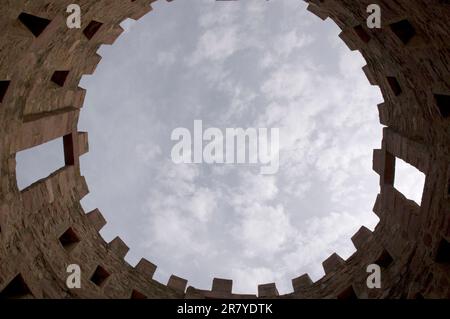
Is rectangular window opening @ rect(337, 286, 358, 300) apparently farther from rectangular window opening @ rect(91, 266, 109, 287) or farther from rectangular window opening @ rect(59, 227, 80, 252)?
rectangular window opening @ rect(59, 227, 80, 252)

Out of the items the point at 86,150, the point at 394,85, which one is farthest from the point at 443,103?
the point at 86,150

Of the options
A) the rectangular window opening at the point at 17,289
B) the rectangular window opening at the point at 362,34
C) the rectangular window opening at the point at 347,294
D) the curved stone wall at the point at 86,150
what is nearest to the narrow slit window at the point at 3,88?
the curved stone wall at the point at 86,150

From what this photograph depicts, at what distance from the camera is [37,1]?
7.88 metres

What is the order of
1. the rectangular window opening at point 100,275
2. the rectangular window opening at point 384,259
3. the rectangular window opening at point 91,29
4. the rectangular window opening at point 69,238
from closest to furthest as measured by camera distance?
1. the rectangular window opening at point 384,259
2. the rectangular window opening at point 91,29
3. the rectangular window opening at point 69,238
4. the rectangular window opening at point 100,275

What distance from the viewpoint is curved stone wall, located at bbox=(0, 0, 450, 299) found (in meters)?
8.06

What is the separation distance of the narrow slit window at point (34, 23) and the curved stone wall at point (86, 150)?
21 millimetres

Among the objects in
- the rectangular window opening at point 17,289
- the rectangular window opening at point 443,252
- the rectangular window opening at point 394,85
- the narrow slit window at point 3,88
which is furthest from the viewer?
the rectangular window opening at point 394,85

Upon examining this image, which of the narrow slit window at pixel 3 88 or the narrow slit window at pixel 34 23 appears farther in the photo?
the narrow slit window at pixel 34 23

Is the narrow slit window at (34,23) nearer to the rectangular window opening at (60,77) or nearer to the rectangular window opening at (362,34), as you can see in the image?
the rectangular window opening at (60,77)

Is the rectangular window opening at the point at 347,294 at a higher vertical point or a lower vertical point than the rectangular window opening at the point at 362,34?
lower

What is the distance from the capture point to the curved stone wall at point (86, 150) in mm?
8062

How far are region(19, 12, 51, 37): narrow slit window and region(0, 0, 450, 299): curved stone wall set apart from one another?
0.07ft

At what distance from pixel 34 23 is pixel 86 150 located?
212 inches
